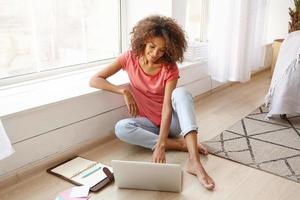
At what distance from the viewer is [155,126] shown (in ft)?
6.04

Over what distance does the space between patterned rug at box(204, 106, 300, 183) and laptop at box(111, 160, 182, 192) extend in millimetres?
465

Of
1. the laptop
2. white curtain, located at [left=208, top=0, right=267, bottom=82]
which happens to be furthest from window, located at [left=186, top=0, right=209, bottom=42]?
the laptop

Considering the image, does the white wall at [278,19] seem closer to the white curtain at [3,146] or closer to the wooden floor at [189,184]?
the wooden floor at [189,184]

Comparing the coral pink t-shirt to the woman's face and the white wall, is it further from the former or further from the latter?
the white wall

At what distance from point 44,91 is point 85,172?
19.8 inches

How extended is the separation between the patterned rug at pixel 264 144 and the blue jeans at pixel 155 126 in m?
0.29

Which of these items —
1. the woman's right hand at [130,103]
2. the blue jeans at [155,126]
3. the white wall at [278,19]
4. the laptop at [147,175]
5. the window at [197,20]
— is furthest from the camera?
the white wall at [278,19]

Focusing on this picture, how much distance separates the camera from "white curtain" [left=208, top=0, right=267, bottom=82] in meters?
2.49

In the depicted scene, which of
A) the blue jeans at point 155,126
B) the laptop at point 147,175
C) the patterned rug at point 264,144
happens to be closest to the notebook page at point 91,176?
the laptop at point 147,175

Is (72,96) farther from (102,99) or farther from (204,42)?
(204,42)

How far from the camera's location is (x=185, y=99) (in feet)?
5.47

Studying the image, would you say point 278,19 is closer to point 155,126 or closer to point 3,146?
point 155,126

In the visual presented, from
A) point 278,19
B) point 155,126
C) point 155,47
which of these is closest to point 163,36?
point 155,47

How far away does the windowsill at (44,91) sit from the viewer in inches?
60.1
